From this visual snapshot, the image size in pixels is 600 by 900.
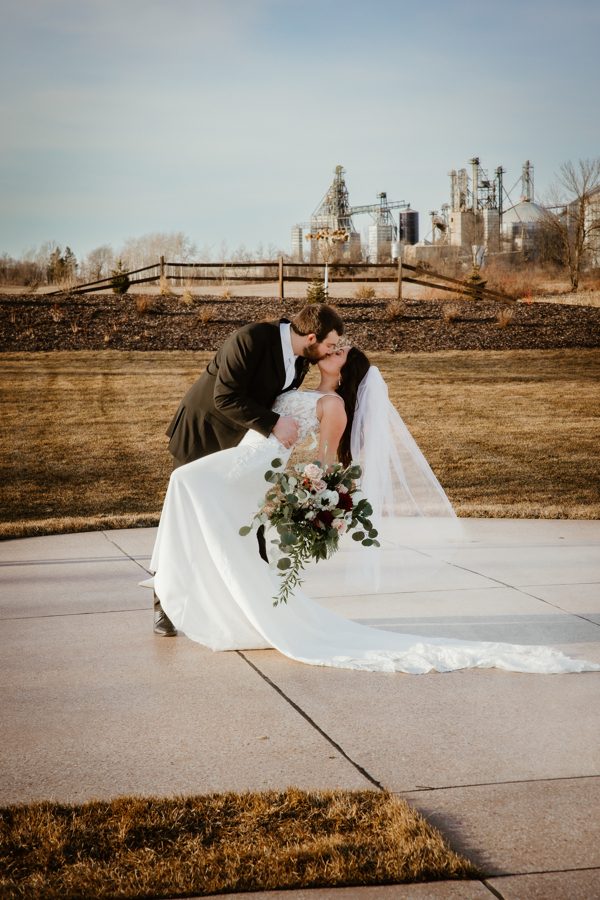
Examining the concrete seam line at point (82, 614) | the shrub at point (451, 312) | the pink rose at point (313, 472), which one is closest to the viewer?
the pink rose at point (313, 472)

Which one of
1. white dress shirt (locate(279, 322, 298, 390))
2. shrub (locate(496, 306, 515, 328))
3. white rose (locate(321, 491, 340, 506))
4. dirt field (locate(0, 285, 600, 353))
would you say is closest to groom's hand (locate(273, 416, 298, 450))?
white dress shirt (locate(279, 322, 298, 390))

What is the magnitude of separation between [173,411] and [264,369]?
10154mm

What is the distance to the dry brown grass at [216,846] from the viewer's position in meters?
2.29

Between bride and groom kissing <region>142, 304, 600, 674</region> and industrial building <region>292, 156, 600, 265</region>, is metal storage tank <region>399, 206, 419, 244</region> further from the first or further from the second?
bride and groom kissing <region>142, 304, 600, 674</region>

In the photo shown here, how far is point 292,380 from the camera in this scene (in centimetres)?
478

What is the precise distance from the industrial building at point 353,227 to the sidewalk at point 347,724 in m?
77.4

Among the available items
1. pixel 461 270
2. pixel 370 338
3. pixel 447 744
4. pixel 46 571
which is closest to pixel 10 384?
pixel 370 338

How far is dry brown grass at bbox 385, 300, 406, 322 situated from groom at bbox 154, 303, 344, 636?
57.7ft

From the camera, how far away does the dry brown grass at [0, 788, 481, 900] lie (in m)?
2.29

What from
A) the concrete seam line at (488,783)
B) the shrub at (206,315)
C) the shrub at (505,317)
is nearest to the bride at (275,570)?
the concrete seam line at (488,783)

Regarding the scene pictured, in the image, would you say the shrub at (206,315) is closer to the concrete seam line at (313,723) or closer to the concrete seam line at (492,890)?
the concrete seam line at (313,723)

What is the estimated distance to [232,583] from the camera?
14.3 ft

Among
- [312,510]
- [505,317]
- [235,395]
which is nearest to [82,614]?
[235,395]

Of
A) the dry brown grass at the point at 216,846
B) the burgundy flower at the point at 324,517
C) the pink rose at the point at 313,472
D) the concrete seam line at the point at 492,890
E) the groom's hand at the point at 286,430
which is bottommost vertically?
the concrete seam line at the point at 492,890
